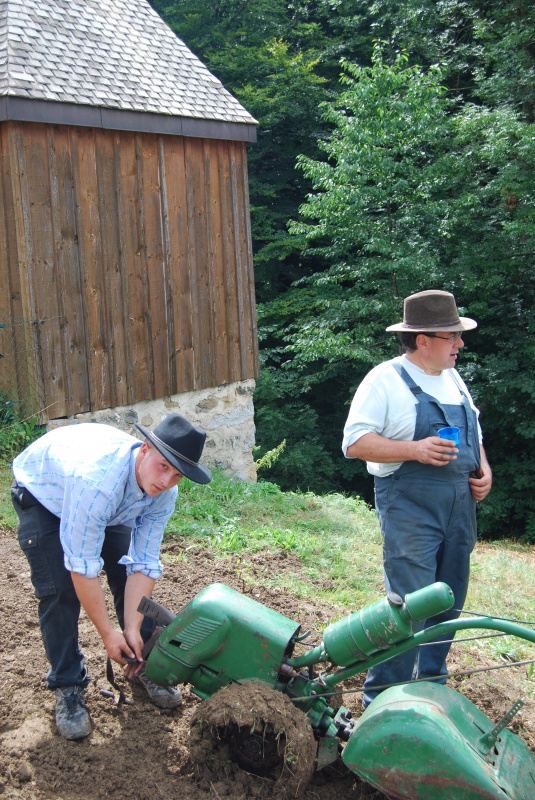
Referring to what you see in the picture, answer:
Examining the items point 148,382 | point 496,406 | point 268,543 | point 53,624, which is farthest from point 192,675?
point 496,406

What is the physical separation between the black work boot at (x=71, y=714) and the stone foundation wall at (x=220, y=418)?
4955 mm

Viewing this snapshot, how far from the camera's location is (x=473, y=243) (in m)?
12.9

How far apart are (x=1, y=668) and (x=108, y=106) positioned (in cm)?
544

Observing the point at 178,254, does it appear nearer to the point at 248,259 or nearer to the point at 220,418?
the point at 248,259

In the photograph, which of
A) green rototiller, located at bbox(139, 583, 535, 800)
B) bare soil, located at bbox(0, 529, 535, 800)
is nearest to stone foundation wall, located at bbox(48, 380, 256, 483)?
bare soil, located at bbox(0, 529, 535, 800)

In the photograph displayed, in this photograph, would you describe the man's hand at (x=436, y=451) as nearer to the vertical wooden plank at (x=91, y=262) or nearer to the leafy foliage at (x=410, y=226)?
the vertical wooden plank at (x=91, y=262)

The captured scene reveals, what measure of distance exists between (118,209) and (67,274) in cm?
93

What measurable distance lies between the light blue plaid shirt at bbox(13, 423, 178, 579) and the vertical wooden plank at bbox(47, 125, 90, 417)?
13.9ft

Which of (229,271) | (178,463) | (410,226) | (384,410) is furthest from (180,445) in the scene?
(410,226)

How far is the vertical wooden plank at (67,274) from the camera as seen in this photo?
23.7 feet

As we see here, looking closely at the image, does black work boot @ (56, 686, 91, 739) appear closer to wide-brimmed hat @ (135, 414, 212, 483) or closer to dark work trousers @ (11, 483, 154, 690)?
dark work trousers @ (11, 483, 154, 690)

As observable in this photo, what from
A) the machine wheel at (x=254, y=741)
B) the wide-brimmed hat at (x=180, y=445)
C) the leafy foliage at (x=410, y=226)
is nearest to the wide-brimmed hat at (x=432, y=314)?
the wide-brimmed hat at (x=180, y=445)

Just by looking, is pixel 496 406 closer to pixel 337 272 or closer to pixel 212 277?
pixel 337 272

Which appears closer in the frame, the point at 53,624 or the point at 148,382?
the point at 53,624
